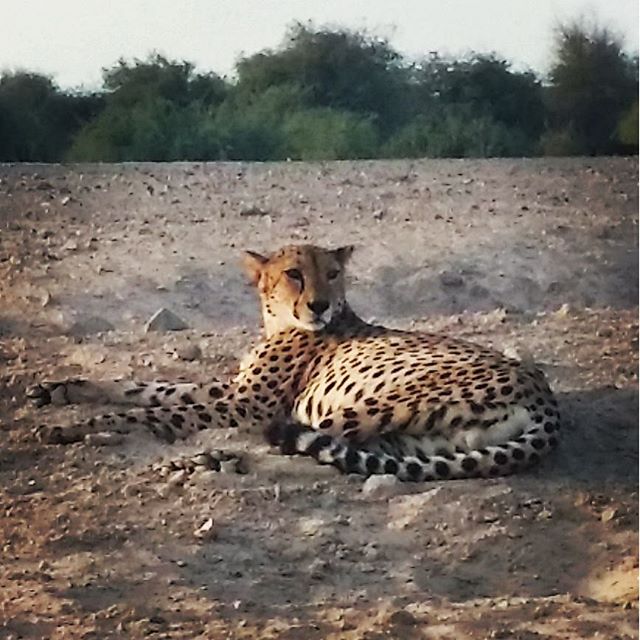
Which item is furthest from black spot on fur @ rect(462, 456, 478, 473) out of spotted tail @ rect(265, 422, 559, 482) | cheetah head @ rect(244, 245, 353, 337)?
cheetah head @ rect(244, 245, 353, 337)

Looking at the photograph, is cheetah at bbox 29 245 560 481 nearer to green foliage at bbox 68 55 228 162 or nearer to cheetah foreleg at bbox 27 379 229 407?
cheetah foreleg at bbox 27 379 229 407

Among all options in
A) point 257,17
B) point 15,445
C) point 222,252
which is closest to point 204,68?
point 257,17

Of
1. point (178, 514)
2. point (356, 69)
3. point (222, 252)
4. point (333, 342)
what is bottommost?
point (178, 514)

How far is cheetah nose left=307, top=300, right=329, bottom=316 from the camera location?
2.02m

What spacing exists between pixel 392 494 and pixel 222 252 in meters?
0.38

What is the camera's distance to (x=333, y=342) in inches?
80.0

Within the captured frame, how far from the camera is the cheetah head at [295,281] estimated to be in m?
1.99

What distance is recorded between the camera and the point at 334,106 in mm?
1999

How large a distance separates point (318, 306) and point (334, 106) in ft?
0.86

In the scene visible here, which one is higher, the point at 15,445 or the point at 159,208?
the point at 159,208

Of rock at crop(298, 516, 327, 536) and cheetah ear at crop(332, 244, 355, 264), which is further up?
cheetah ear at crop(332, 244, 355, 264)

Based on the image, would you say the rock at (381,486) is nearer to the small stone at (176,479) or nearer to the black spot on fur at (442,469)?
the black spot on fur at (442,469)

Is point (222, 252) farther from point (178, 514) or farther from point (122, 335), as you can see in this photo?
point (178, 514)

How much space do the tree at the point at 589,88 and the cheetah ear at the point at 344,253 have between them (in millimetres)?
294
